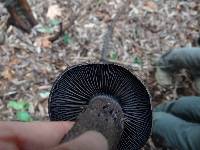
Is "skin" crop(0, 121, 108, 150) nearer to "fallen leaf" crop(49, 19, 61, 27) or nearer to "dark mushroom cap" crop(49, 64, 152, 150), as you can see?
"dark mushroom cap" crop(49, 64, 152, 150)

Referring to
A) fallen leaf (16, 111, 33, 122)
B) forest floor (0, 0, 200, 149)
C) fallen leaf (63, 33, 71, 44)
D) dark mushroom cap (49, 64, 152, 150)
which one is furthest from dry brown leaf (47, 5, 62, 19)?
dark mushroom cap (49, 64, 152, 150)

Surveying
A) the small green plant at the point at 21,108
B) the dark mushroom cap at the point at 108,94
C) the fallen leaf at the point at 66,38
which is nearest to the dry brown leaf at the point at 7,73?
the small green plant at the point at 21,108

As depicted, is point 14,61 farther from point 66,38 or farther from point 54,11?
point 54,11

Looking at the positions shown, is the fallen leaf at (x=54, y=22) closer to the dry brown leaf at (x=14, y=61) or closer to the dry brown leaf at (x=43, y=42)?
the dry brown leaf at (x=43, y=42)

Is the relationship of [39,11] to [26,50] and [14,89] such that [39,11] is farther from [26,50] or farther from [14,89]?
[14,89]

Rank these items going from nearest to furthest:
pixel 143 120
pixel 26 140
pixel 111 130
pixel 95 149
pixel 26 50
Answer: pixel 95 149
pixel 26 140
pixel 111 130
pixel 143 120
pixel 26 50

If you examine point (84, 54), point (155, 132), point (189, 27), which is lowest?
point (155, 132)

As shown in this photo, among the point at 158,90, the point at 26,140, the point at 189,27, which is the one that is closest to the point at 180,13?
the point at 189,27
